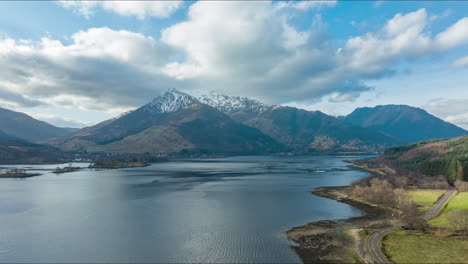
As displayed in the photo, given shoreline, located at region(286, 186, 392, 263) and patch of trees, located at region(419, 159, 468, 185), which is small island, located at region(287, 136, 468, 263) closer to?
shoreline, located at region(286, 186, 392, 263)

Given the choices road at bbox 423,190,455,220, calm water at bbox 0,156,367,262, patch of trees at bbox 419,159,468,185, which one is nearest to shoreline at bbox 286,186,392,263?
calm water at bbox 0,156,367,262

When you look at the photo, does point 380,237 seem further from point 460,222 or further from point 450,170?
point 450,170

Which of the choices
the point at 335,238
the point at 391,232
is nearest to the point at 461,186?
the point at 391,232

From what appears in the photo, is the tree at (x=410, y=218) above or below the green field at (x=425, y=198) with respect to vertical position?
above

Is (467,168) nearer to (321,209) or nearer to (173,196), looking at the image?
(321,209)

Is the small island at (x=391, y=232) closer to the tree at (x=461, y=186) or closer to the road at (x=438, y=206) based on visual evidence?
the road at (x=438, y=206)

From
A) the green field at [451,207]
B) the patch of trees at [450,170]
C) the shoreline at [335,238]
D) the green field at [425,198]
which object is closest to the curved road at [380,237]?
the shoreline at [335,238]
